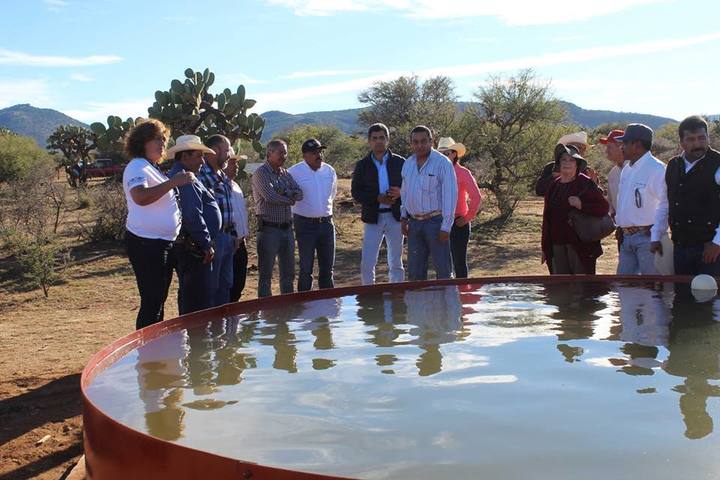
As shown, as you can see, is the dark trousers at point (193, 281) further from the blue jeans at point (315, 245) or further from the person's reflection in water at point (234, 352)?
the blue jeans at point (315, 245)

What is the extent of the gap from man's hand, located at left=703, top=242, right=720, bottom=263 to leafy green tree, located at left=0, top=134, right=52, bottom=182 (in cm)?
2311

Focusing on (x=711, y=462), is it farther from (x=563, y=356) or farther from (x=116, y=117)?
(x=116, y=117)

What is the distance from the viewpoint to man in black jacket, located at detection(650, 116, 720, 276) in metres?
4.54

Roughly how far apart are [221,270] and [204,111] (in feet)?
23.3

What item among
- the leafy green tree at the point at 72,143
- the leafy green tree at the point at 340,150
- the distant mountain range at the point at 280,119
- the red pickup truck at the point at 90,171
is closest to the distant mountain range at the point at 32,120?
the distant mountain range at the point at 280,119

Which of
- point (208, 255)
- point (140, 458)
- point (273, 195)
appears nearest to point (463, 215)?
point (273, 195)

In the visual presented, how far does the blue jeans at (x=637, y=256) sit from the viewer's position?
201 inches

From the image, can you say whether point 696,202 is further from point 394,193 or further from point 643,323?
point 394,193

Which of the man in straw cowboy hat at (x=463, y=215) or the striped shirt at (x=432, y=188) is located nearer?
the striped shirt at (x=432, y=188)

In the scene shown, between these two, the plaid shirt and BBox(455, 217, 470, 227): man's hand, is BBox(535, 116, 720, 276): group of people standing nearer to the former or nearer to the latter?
BBox(455, 217, 470, 227): man's hand

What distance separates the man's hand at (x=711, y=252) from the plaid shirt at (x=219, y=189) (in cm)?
320

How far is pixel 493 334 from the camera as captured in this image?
11.3 feet

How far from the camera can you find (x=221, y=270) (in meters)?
5.45

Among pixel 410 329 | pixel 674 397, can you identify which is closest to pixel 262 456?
pixel 674 397
